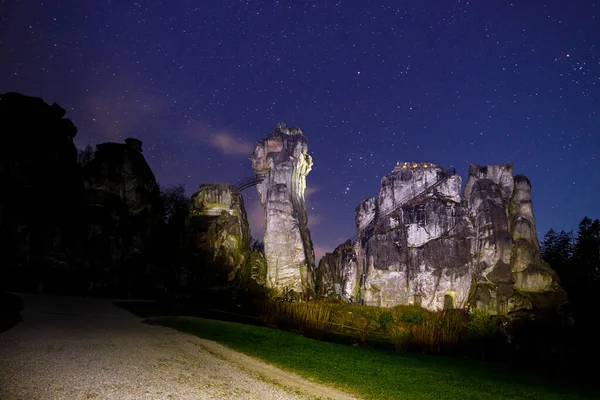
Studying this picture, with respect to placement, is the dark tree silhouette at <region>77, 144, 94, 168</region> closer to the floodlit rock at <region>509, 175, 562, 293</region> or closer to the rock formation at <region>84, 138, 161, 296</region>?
the rock formation at <region>84, 138, 161, 296</region>

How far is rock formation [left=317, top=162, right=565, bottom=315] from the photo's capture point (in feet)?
130

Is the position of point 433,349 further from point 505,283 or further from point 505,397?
point 505,283

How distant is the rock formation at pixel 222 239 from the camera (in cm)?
4228

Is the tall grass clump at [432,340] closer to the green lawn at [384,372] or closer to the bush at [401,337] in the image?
the bush at [401,337]

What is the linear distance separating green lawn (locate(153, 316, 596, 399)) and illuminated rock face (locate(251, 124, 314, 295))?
2925cm

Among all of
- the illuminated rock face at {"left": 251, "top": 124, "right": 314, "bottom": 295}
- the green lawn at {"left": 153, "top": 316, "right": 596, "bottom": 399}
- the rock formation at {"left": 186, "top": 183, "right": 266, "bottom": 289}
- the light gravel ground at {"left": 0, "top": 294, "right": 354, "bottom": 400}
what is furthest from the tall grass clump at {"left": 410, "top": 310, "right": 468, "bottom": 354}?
the rock formation at {"left": 186, "top": 183, "right": 266, "bottom": 289}

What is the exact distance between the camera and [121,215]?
40.4 metres

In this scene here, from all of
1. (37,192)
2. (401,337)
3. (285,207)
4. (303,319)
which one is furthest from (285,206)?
(401,337)

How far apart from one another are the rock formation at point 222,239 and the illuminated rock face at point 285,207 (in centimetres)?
231

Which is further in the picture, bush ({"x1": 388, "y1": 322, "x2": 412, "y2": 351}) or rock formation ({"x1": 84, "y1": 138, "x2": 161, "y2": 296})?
rock formation ({"x1": 84, "y1": 138, "x2": 161, "y2": 296})

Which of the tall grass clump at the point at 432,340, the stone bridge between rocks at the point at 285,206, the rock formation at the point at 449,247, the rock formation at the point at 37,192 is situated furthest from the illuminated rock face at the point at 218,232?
the tall grass clump at the point at 432,340

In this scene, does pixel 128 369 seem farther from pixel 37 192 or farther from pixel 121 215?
pixel 121 215

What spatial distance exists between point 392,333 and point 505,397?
27.5 ft

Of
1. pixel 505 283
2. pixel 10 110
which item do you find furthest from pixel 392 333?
pixel 10 110
